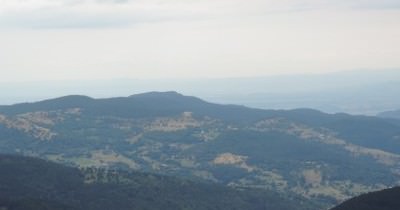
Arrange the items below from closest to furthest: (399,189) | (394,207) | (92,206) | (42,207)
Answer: (394,207), (399,189), (42,207), (92,206)

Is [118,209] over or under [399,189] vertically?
under

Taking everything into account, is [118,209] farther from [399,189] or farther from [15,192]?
[399,189]

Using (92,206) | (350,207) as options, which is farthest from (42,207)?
(350,207)

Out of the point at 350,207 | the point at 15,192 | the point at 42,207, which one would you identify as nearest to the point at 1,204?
the point at 42,207

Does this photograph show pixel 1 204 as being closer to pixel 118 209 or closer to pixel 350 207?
pixel 118 209

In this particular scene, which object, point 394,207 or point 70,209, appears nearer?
point 394,207

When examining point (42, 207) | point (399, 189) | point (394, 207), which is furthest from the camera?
point (42, 207)
